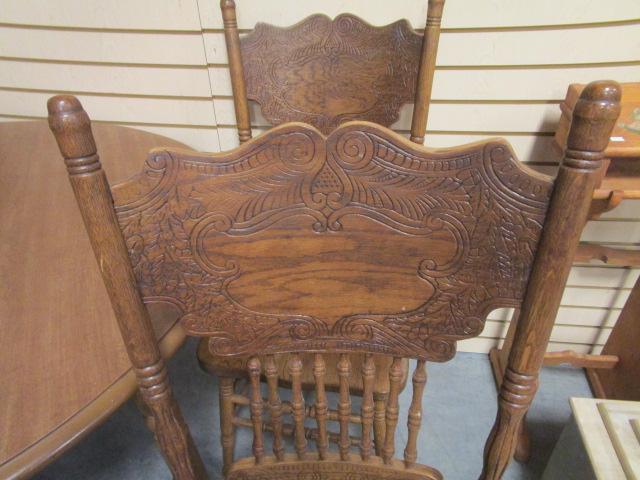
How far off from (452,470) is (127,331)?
114cm

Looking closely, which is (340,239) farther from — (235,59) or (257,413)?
(235,59)

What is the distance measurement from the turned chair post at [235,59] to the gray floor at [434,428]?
936 millimetres

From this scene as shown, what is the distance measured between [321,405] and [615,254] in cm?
101

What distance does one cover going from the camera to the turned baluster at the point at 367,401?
593mm

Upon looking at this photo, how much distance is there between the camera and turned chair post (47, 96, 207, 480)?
1.21ft

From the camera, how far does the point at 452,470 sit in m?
1.26

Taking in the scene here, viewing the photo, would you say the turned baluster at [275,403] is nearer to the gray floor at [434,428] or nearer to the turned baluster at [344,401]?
the turned baluster at [344,401]

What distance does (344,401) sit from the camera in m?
0.62

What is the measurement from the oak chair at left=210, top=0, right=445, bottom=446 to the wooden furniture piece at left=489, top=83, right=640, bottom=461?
1.19 ft

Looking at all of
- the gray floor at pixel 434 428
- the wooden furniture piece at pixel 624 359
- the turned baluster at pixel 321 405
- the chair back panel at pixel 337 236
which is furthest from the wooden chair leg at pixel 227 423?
the wooden furniture piece at pixel 624 359

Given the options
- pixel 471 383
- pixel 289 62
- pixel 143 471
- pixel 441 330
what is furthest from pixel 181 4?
pixel 471 383

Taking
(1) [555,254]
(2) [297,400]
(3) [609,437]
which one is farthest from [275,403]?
(3) [609,437]

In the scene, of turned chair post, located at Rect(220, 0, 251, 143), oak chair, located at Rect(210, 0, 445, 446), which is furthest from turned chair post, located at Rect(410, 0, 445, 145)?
turned chair post, located at Rect(220, 0, 251, 143)

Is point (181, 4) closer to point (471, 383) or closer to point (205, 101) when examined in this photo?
point (205, 101)
